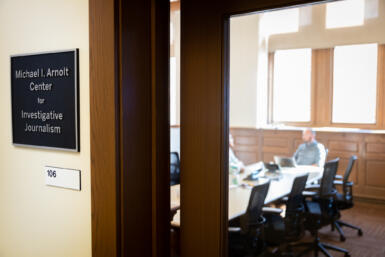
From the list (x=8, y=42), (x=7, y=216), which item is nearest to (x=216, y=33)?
(x=8, y=42)

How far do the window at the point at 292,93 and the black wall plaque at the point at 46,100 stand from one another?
863 mm

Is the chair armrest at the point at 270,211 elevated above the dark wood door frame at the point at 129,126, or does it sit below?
below

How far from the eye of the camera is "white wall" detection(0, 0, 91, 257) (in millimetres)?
1338

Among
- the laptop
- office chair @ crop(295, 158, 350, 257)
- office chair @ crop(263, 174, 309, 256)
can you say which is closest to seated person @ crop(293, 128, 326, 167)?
the laptop

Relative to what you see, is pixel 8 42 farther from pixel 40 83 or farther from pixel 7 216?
pixel 7 216

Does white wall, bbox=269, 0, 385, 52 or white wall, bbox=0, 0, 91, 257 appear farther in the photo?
white wall, bbox=0, 0, 91, 257

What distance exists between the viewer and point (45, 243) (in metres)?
1.49

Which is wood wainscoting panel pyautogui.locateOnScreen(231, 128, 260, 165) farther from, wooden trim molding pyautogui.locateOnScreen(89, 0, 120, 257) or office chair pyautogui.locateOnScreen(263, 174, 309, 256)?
wooden trim molding pyautogui.locateOnScreen(89, 0, 120, 257)

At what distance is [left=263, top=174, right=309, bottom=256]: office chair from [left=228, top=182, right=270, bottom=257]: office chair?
8 centimetres

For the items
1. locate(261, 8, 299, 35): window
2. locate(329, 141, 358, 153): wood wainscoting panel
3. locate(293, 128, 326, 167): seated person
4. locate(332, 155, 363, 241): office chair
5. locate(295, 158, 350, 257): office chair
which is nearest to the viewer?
locate(261, 8, 299, 35): window

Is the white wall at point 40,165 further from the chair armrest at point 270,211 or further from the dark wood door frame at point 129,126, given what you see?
the chair armrest at point 270,211

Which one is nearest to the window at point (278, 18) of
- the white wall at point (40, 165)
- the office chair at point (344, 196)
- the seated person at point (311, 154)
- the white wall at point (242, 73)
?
the white wall at point (242, 73)

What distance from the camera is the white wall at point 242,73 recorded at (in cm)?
133

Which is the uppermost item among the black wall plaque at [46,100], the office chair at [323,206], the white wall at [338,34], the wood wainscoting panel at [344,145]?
the white wall at [338,34]
